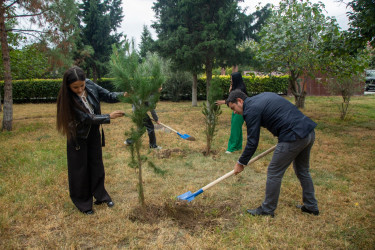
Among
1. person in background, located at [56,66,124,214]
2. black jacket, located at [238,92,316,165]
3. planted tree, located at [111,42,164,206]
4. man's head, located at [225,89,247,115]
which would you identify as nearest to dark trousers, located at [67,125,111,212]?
person in background, located at [56,66,124,214]

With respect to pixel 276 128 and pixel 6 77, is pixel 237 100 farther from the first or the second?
pixel 6 77

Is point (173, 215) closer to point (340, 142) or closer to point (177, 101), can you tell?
point (340, 142)

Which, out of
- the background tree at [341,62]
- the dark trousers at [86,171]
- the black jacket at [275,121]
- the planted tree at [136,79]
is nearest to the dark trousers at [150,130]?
the dark trousers at [86,171]

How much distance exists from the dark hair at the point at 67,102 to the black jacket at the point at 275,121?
188cm

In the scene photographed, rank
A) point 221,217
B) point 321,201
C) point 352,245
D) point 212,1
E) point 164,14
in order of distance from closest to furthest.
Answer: point 352,245, point 221,217, point 321,201, point 212,1, point 164,14

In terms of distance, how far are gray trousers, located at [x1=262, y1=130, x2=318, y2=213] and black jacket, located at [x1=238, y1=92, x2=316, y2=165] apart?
0.32 feet

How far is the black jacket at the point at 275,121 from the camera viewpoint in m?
2.87

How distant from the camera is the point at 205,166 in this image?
4.97 metres

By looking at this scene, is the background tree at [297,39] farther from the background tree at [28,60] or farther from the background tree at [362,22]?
the background tree at [28,60]

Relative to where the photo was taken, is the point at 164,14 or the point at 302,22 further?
the point at 164,14

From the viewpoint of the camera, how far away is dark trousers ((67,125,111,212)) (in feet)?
10.5

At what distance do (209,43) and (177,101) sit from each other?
874cm

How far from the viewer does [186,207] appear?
3.37 meters

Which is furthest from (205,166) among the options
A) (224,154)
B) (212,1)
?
(212,1)
